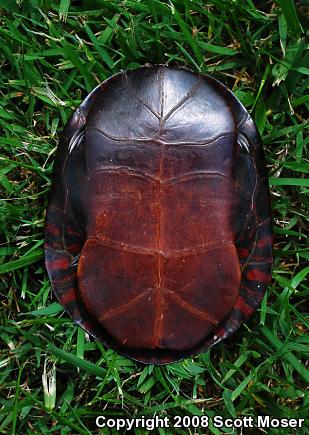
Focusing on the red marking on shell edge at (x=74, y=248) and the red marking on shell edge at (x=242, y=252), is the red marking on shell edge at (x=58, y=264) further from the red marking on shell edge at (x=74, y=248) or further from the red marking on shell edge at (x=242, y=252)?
the red marking on shell edge at (x=242, y=252)

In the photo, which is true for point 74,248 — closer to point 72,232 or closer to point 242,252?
point 72,232

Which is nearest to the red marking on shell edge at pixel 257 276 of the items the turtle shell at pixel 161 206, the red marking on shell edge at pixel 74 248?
the turtle shell at pixel 161 206

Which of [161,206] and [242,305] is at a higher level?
[161,206]

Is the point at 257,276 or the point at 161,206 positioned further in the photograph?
the point at 257,276

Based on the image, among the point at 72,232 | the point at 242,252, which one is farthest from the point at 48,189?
the point at 242,252

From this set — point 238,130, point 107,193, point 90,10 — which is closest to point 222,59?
point 238,130

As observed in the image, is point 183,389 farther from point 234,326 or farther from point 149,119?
point 149,119
